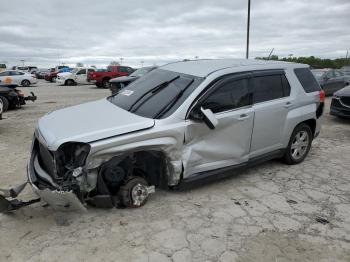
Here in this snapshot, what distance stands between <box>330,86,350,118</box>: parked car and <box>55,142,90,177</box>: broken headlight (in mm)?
8246

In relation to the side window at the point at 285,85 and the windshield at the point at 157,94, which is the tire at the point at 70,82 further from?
the side window at the point at 285,85

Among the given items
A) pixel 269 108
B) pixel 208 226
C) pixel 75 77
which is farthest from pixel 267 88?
pixel 75 77

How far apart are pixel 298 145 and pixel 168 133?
9.28 ft

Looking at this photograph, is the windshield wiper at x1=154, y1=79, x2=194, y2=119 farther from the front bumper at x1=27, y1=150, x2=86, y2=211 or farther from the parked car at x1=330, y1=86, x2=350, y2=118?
the parked car at x1=330, y1=86, x2=350, y2=118

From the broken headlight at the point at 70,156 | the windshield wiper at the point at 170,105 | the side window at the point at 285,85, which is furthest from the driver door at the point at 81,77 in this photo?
the broken headlight at the point at 70,156

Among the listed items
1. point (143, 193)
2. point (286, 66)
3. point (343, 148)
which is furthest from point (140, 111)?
point (343, 148)

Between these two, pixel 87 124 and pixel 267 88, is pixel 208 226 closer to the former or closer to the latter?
pixel 87 124

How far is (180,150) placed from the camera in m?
4.15

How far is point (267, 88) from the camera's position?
514 cm

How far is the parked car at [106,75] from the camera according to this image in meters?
25.0

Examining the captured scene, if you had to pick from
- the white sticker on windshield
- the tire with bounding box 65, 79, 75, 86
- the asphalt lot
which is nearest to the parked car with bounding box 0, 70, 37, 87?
the tire with bounding box 65, 79, 75, 86

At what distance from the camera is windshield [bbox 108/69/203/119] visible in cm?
425

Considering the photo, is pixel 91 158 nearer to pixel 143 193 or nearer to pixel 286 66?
pixel 143 193

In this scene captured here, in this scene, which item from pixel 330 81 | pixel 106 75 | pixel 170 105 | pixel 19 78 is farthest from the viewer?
pixel 19 78
